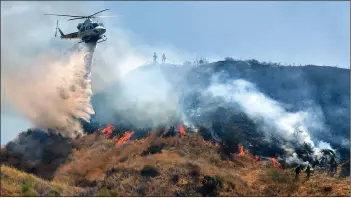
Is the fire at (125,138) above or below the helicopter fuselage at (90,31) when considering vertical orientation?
below

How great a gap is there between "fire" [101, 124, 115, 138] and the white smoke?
884 inches

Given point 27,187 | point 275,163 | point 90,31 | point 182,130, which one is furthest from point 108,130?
point 27,187

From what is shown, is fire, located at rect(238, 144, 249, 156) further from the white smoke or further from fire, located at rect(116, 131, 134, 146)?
fire, located at rect(116, 131, 134, 146)

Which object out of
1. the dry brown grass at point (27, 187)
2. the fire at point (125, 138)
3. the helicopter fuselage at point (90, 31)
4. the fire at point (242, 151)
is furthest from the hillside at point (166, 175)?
the helicopter fuselage at point (90, 31)

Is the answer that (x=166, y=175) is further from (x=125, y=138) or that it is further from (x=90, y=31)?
(x=90, y=31)

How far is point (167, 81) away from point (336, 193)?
170 feet

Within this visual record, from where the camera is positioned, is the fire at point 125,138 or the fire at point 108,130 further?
the fire at point 108,130

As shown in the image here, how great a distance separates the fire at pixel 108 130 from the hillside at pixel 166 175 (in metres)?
5.77

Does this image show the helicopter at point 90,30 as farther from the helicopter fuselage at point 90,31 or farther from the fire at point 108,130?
the fire at point 108,130

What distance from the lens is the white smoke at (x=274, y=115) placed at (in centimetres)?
9038

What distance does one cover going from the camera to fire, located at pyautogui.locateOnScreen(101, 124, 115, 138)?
303 ft

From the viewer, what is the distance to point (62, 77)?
87000 mm

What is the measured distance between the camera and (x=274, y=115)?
97.1m

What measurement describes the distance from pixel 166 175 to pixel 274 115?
32.3 metres
